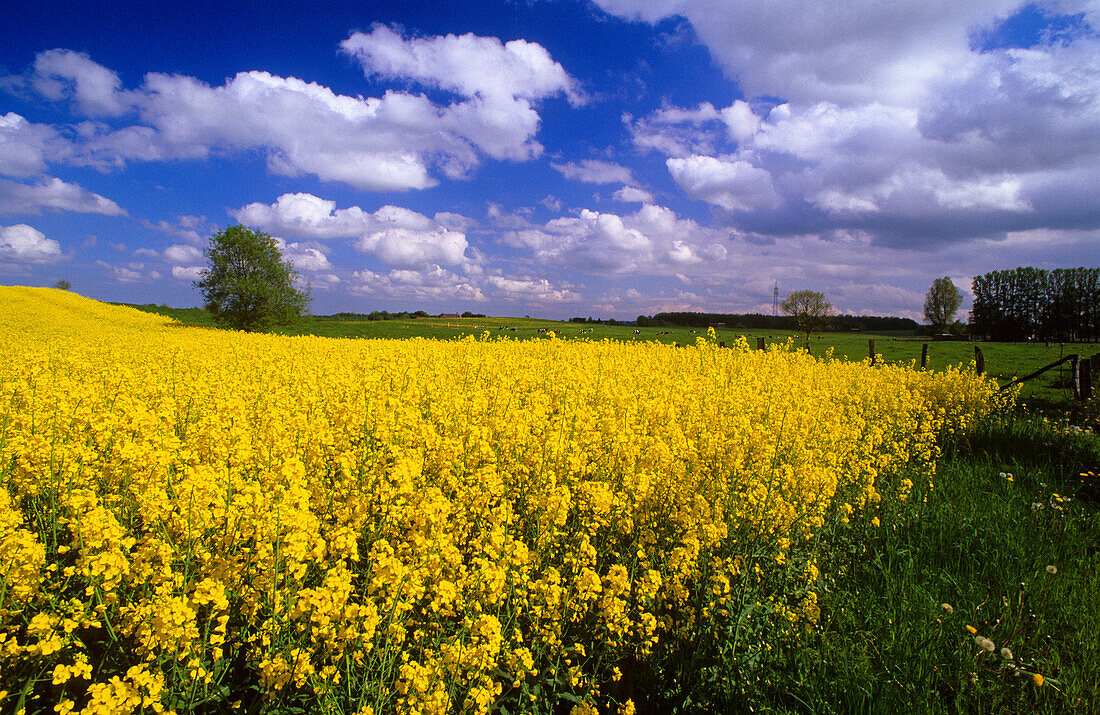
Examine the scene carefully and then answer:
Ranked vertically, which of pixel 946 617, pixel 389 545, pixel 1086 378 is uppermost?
pixel 1086 378

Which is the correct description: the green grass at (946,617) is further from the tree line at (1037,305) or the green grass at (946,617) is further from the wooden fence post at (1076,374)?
the tree line at (1037,305)

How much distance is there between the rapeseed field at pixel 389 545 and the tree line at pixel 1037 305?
8614 cm

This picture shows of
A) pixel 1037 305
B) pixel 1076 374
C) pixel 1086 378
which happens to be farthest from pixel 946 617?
pixel 1037 305

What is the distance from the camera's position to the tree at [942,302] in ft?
284

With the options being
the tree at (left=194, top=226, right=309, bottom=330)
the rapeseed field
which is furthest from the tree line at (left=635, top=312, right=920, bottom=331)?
the rapeseed field

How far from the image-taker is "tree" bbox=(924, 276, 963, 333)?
86.4 m

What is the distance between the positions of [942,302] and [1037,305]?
12.9 m

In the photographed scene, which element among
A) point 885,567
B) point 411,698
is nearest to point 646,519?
point 411,698

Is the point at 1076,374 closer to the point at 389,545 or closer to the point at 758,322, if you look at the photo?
the point at 389,545

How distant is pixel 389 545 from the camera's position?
2.74m

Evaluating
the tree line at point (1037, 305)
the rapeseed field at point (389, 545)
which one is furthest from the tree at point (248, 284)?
the tree line at point (1037, 305)

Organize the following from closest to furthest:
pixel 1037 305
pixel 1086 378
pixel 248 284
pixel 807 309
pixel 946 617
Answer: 1. pixel 946 617
2. pixel 1086 378
3. pixel 248 284
4. pixel 807 309
5. pixel 1037 305

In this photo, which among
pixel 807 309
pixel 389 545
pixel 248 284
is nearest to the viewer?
pixel 389 545

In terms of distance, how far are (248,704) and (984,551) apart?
640 cm
